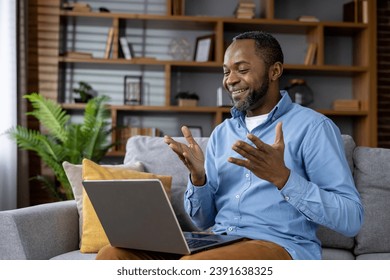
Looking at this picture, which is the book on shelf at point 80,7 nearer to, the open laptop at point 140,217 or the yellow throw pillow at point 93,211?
the yellow throw pillow at point 93,211

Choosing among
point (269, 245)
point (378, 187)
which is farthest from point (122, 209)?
point (378, 187)

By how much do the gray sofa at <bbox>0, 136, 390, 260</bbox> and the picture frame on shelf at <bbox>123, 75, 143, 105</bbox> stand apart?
7.83 ft

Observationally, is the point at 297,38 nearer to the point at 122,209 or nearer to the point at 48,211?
the point at 48,211

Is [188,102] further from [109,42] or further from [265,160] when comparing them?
[265,160]

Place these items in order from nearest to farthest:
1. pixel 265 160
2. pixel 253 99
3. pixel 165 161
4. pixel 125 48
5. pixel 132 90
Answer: pixel 265 160 < pixel 253 99 < pixel 165 161 < pixel 125 48 < pixel 132 90

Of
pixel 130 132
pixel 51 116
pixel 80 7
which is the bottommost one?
pixel 130 132

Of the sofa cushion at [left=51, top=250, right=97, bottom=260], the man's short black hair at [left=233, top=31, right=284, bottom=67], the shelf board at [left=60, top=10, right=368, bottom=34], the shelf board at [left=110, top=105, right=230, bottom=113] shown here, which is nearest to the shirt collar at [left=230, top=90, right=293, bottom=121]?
the man's short black hair at [left=233, top=31, right=284, bottom=67]

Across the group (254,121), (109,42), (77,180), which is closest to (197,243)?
(254,121)

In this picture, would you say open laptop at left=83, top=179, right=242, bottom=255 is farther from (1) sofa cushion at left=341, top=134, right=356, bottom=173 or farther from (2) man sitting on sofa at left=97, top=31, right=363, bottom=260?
(1) sofa cushion at left=341, top=134, right=356, bottom=173

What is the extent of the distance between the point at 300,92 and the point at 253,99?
335cm

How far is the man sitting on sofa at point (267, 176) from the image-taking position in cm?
155

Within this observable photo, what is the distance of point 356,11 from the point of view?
17.0 ft

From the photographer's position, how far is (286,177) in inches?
59.9
